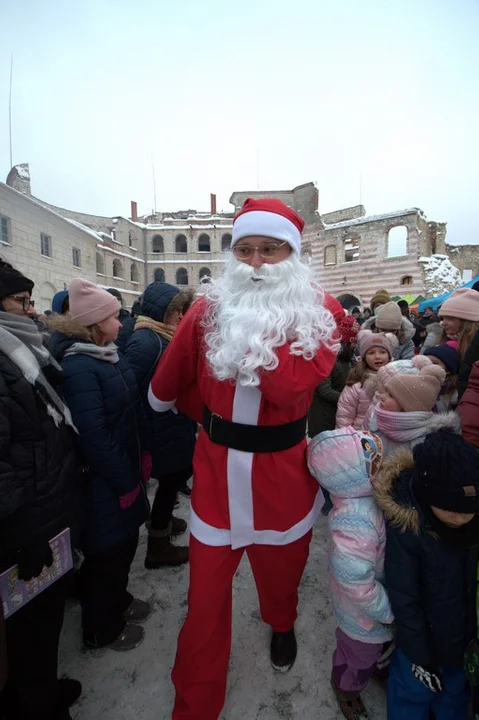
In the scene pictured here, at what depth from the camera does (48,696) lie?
1.50 m

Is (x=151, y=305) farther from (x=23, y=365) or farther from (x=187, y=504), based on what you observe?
(x=187, y=504)

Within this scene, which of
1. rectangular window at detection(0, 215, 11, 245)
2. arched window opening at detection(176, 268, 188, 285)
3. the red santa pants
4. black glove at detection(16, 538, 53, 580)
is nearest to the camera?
black glove at detection(16, 538, 53, 580)

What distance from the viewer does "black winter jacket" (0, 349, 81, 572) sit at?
1217mm

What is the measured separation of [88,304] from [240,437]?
3.79ft

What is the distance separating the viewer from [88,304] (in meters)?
1.91

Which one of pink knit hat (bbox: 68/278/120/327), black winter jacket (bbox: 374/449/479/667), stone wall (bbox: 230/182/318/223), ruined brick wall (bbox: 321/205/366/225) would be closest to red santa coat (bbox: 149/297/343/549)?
black winter jacket (bbox: 374/449/479/667)

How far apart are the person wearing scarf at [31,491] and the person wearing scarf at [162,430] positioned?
0.84 meters

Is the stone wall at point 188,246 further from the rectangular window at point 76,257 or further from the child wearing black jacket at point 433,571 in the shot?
the child wearing black jacket at point 433,571

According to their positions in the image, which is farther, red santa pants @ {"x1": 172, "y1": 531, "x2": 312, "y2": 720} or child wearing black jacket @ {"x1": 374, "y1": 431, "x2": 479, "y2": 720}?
red santa pants @ {"x1": 172, "y1": 531, "x2": 312, "y2": 720}

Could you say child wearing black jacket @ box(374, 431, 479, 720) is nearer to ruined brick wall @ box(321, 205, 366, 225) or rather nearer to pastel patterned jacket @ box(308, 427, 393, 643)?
pastel patterned jacket @ box(308, 427, 393, 643)

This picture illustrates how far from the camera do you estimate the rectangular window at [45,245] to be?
16695 mm

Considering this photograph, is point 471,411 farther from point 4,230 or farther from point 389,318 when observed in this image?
point 4,230

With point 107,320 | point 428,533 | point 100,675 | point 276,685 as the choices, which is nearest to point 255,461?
point 428,533

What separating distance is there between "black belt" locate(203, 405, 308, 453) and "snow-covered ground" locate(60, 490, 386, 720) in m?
1.35
